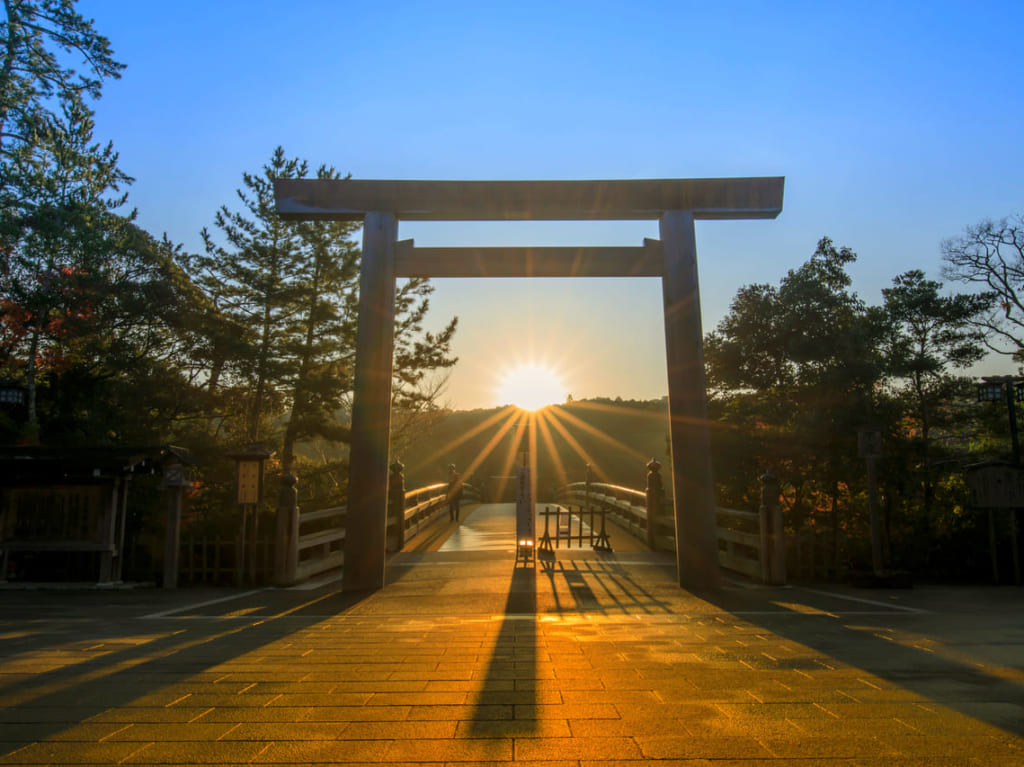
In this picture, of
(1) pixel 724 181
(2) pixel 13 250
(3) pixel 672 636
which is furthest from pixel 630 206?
(2) pixel 13 250

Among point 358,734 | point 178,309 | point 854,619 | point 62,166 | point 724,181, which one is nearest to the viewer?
point 358,734

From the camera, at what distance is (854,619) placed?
5.81 meters

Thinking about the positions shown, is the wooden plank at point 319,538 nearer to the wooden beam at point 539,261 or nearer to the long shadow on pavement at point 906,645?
the wooden beam at point 539,261

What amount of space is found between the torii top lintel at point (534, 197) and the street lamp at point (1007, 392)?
21.2 ft

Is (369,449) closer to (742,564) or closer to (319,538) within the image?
(319,538)

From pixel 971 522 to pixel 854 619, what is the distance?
6.42m

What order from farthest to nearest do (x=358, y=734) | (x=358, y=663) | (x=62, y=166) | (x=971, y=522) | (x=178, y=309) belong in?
(x=178, y=309) < (x=62, y=166) < (x=971, y=522) < (x=358, y=663) < (x=358, y=734)

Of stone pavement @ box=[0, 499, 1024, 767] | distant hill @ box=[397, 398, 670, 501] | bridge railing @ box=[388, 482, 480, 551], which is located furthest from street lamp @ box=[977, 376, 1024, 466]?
distant hill @ box=[397, 398, 670, 501]

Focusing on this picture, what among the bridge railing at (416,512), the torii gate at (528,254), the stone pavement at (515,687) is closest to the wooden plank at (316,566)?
the torii gate at (528,254)

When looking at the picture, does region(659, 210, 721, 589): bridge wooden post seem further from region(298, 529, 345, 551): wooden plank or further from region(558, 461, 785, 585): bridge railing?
region(298, 529, 345, 551): wooden plank

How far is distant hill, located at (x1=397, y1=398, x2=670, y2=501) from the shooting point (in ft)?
134

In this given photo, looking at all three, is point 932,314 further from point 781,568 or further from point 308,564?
point 308,564

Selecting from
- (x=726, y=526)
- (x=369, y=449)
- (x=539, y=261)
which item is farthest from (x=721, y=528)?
(x=369, y=449)

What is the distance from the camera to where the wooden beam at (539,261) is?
887cm
